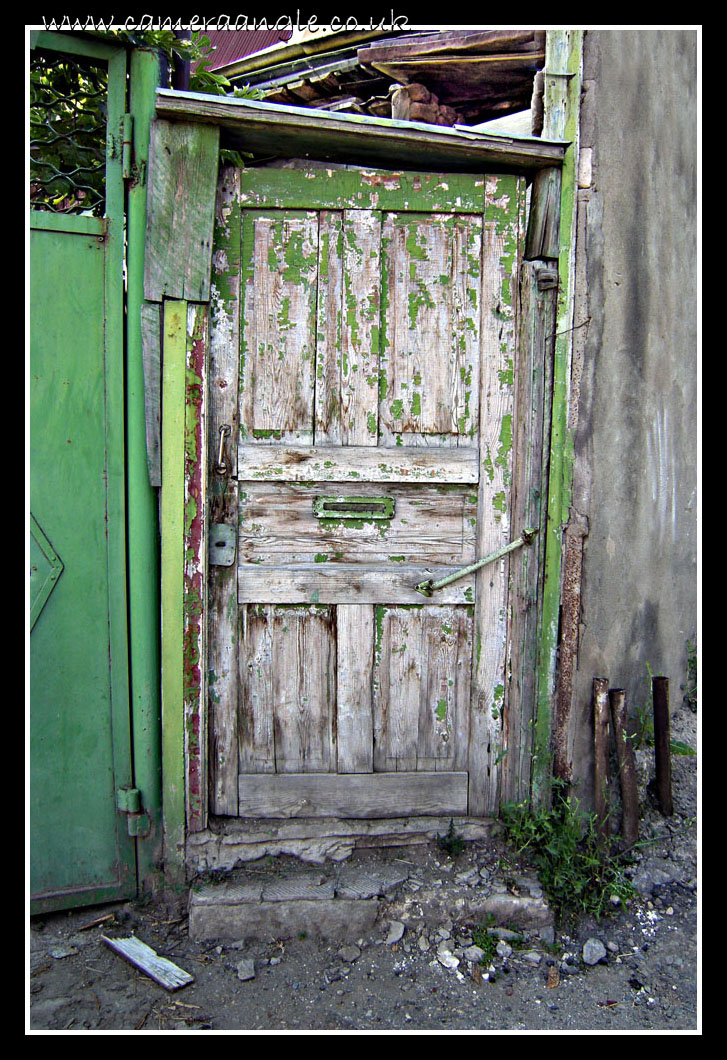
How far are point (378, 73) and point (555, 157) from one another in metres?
→ 1.42

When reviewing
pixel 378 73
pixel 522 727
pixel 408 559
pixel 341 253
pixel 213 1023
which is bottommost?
pixel 213 1023

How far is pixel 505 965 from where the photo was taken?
233 cm

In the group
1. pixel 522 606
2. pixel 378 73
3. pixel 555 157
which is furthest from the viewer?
pixel 378 73

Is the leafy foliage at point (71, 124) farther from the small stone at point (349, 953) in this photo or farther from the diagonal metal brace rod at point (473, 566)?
the small stone at point (349, 953)

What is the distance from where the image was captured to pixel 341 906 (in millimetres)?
2438

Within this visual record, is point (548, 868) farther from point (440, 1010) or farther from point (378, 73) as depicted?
point (378, 73)

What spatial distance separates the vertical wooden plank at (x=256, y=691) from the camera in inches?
103

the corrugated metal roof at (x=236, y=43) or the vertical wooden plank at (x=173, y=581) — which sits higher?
the corrugated metal roof at (x=236, y=43)

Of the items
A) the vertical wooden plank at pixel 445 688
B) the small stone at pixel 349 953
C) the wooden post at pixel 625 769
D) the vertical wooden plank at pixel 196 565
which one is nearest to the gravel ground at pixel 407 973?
the small stone at pixel 349 953

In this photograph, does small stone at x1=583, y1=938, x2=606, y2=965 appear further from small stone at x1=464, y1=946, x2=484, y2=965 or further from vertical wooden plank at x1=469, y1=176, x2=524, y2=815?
vertical wooden plank at x1=469, y1=176, x2=524, y2=815

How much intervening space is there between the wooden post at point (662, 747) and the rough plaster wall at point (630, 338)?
0.10 meters

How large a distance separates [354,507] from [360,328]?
0.66 metres

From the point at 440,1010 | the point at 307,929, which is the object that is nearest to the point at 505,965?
the point at 440,1010

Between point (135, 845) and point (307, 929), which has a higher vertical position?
point (135, 845)
